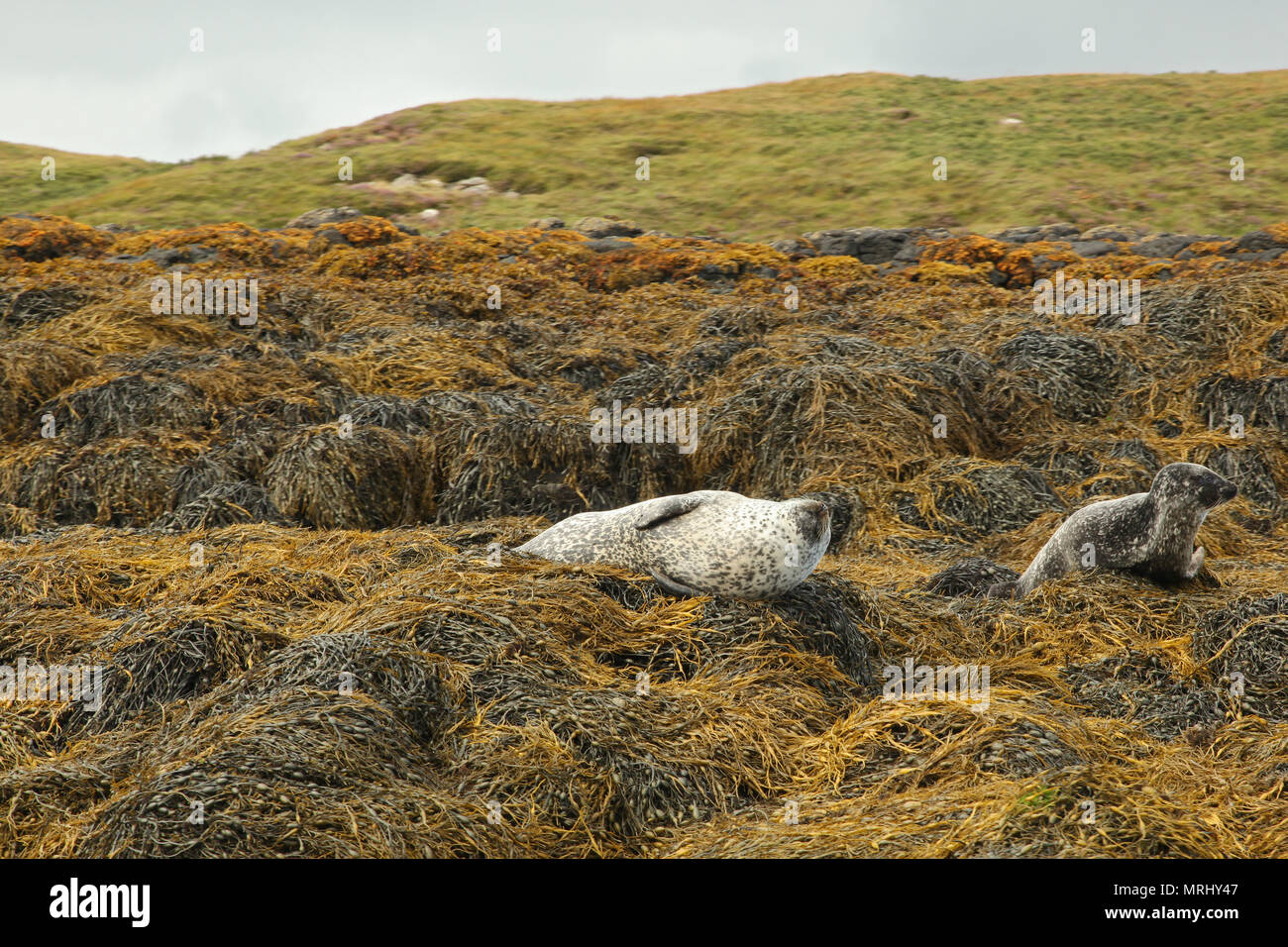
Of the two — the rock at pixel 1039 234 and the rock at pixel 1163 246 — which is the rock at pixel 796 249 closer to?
the rock at pixel 1039 234

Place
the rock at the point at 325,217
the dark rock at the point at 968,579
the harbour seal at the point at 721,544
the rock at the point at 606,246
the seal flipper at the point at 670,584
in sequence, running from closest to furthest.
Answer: the harbour seal at the point at 721,544
the seal flipper at the point at 670,584
the dark rock at the point at 968,579
the rock at the point at 606,246
the rock at the point at 325,217

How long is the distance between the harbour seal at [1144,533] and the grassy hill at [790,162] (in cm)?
2319

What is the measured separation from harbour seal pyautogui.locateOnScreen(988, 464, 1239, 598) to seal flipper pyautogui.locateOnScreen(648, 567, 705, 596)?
2120mm

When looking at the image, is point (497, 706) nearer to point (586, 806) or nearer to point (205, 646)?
point (586, 806)

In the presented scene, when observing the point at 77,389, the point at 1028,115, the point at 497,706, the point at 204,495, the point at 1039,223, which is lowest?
the point at 497,706

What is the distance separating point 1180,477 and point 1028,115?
3839cm

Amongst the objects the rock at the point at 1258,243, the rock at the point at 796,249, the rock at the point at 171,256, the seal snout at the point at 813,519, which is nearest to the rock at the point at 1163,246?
the rock at the point at 1258,243

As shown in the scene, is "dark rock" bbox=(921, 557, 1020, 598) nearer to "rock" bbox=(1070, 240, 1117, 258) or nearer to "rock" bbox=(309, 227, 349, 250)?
"rock" bbox=(309, 227, 349, 250)

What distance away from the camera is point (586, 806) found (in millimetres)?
3795

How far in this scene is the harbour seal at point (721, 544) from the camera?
Answer: 5.21 meters

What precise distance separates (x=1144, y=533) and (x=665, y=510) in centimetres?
277

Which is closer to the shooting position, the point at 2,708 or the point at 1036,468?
the point at 2,708

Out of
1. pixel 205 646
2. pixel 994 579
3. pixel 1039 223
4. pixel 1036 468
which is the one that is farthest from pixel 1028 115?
pixel 205 646

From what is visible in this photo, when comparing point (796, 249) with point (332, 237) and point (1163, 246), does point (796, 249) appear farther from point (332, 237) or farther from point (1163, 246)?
point (332, 237)
